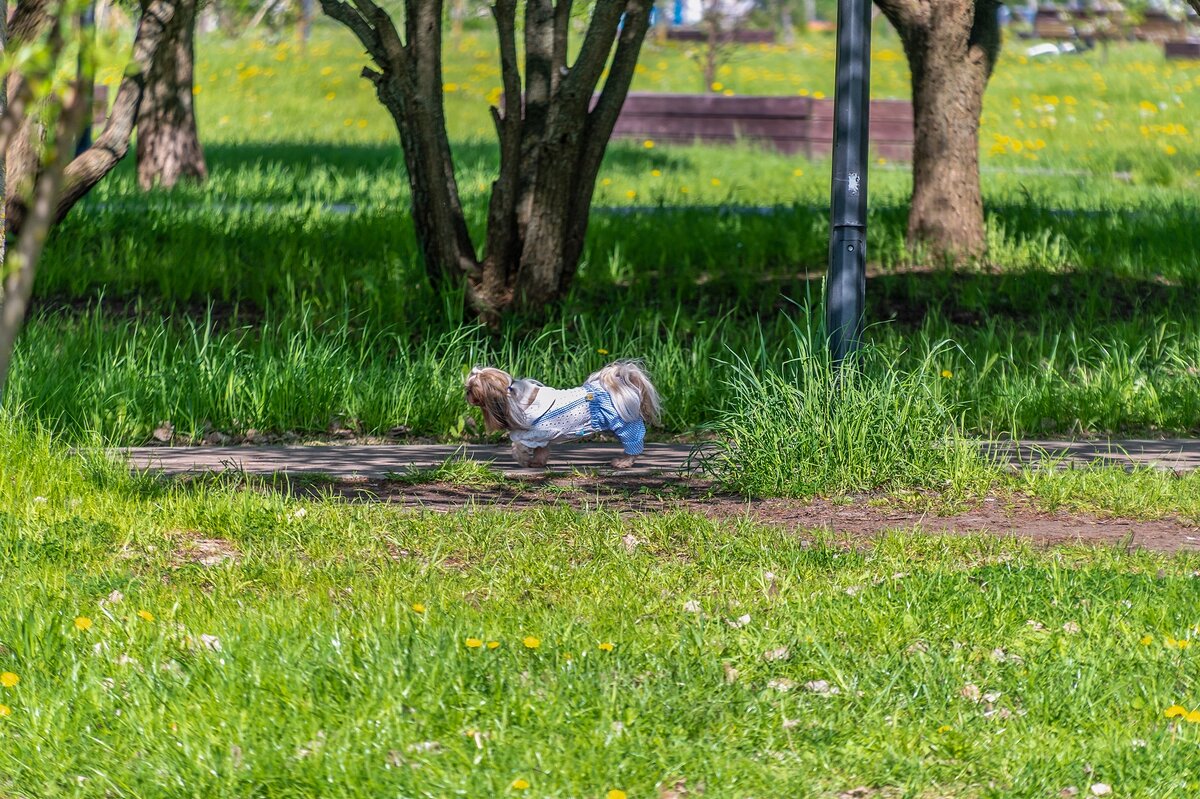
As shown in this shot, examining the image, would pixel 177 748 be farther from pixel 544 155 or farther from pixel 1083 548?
pixel 544 155

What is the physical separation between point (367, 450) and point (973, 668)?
3974mm

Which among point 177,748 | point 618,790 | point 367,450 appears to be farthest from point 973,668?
point 367,450

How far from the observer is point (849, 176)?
21.0 ft

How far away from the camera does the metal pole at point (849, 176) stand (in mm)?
6367

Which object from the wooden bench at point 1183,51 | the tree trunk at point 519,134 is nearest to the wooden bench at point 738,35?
the wooden bench at point 1183,51

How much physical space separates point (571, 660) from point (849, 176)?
3.16 metres

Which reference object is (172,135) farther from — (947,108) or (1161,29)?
(1161,29)

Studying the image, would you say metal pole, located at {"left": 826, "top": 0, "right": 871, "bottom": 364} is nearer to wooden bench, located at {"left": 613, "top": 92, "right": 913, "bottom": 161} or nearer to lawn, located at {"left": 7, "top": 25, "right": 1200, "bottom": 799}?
lawn, located at {"left": 7, "top": 25, "right": 1200, "bottom": 799}

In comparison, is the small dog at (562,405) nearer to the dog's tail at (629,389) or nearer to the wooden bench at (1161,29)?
the dog's tail at (629,389)

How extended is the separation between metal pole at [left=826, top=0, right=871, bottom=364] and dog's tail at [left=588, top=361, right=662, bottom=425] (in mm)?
909

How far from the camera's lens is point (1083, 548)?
17.3ft

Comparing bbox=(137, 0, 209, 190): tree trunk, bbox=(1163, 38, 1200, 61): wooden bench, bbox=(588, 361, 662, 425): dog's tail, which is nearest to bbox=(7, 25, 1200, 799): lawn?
bbox=(588, 361, 662, 425): dog's tail

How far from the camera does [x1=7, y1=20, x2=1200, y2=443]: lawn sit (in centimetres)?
785

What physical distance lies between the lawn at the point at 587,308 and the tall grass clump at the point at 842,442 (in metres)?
0.32
